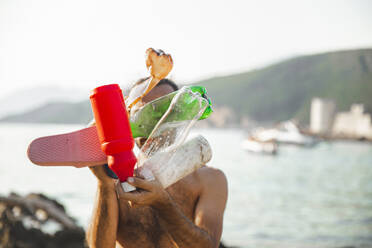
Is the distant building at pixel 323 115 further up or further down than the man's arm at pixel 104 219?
further down

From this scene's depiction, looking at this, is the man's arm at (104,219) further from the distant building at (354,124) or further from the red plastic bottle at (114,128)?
the distant building at (354,124)

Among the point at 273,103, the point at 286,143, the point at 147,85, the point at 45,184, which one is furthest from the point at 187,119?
the point at 273,103

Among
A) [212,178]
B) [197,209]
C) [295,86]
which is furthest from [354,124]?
[197,209]

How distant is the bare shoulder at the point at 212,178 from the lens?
253cm

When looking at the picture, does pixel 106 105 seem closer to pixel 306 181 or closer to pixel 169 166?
pixel 169 166

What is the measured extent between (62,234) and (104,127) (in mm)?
6132

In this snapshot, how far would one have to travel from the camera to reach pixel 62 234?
6879 millimetres

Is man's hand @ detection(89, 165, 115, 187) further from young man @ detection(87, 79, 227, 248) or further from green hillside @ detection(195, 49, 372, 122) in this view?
green hillside @ detection(195, 49, 372, 122)

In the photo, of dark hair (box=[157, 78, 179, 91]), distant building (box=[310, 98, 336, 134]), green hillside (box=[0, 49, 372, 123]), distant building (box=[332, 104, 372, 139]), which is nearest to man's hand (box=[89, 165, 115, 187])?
dark hair (box=[157, 78, 179, 91])

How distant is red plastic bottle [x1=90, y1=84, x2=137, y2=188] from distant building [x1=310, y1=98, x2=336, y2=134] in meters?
110

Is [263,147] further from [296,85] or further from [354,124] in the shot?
[296,85]

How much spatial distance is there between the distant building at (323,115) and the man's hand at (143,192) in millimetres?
110023

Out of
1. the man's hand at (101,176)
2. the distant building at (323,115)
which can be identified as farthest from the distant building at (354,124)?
the man's hand at (101,176)

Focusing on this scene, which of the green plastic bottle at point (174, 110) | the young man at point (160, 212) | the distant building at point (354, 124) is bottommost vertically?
the distant building at point (354, 124)
